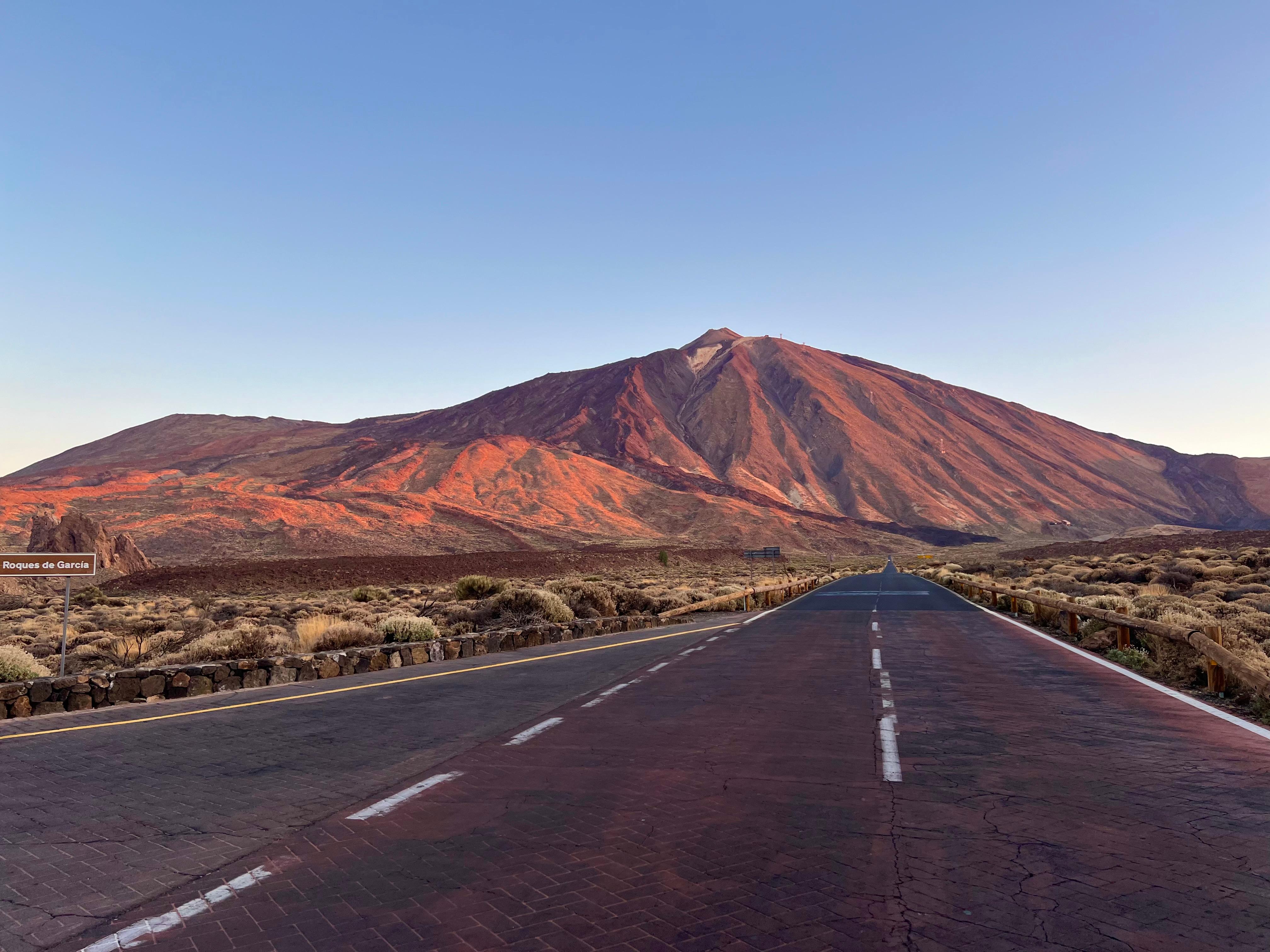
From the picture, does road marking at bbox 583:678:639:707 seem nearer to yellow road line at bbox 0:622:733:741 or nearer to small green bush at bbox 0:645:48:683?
yellow road line at bbox 0:622:733:741

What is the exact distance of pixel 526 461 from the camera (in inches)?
5340

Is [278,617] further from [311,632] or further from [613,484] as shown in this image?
[613,484]

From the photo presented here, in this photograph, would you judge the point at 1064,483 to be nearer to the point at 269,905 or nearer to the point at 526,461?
the point at 526,461

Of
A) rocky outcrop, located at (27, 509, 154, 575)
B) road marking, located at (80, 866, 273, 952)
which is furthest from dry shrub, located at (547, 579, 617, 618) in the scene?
rocky outcrop, located at (27, 509, 154, 575)

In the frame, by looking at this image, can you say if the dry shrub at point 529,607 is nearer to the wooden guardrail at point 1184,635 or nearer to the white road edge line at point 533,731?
the wooden guardrail at point 1184,635

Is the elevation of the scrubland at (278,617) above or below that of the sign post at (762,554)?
below

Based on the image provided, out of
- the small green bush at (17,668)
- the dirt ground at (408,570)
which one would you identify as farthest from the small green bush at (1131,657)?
the dirt ground at (408,570)

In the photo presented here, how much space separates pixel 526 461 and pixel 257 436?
8217cm

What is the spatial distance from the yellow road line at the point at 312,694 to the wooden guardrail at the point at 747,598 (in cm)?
891

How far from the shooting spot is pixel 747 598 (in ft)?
113

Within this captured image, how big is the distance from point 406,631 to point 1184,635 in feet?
47.2

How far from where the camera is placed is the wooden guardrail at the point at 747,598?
1175 inches

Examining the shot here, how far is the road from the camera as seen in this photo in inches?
169

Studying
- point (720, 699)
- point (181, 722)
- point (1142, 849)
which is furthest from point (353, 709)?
point (1142, 849)
